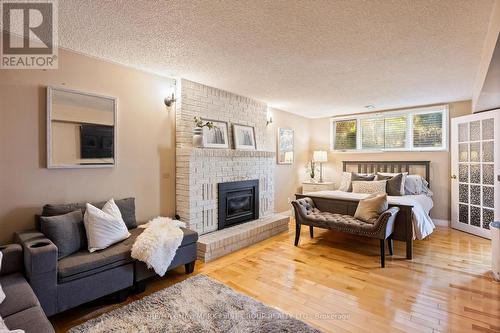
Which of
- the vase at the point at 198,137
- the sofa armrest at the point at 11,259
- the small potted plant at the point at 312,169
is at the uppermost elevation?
the vase at the point at 198,137

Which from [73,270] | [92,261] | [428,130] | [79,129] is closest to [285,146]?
[428,130]

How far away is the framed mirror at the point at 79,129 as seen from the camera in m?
2.59

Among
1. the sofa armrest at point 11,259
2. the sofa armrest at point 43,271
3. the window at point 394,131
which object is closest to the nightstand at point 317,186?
the window at point 394,131

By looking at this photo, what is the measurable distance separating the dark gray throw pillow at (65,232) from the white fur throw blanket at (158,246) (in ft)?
1.67

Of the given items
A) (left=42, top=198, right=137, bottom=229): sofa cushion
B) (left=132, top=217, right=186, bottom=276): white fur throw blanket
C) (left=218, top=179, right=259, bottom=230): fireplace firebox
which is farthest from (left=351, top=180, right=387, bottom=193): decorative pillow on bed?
(left=42, top=198, right=137, bottom=229): sofa cushion

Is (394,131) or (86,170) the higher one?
(394,131)

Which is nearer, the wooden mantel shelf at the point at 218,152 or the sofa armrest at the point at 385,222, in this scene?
the sofa armrest at the point at 385,222

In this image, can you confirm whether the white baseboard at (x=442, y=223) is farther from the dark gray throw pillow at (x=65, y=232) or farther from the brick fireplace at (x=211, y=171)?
the dark gray throw pillow at (x=65, y=232)

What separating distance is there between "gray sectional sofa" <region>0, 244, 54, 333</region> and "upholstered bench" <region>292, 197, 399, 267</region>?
10.1 ft

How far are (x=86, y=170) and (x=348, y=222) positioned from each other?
329cm

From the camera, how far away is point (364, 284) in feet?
8.82

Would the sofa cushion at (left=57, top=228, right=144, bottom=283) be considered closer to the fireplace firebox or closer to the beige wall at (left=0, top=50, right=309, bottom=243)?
the beige wall at (left=0, top=50, right=309, bottom=243)

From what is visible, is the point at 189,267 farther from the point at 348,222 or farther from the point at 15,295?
the point at 348,222

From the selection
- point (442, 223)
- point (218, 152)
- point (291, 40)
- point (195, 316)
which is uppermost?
point (291, 40)
